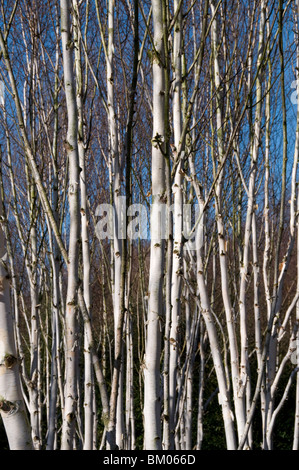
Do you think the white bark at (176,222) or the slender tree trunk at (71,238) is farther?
the white bark at (176,222)

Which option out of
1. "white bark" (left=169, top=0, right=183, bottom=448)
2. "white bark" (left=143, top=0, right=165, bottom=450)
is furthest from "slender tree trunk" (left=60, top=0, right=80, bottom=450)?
"white bark" (left=169, top=0, right=183, bottom=448)

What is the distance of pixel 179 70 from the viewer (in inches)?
69.4

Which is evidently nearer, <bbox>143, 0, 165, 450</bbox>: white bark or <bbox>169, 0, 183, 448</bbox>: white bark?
<bbox>143, 0, 165, 450</bbox>: white bark

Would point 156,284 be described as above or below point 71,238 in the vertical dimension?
below

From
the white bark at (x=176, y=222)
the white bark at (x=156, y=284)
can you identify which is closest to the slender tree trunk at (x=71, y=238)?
the white bark at (x=156, y=284)

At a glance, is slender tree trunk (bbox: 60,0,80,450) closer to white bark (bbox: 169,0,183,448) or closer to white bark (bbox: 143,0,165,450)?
white bark (bbox: 143,0,165,450)

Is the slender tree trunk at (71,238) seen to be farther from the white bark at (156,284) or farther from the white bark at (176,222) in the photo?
the white bark at (176,222)

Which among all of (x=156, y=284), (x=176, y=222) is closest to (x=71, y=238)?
(x=156, y=284)

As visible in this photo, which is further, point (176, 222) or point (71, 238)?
point (176, 222)

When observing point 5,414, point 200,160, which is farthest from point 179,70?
point 200,160

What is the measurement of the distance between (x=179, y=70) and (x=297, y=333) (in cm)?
178

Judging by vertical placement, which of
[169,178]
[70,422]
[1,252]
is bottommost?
[70,422]

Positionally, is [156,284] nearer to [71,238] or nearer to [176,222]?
[71,238]
